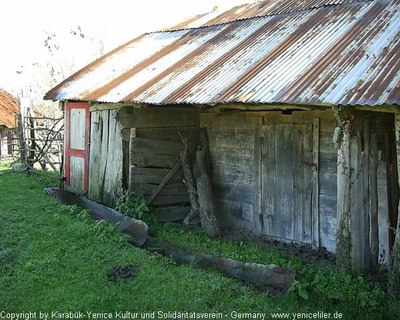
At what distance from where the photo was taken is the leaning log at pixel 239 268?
19.1 ft

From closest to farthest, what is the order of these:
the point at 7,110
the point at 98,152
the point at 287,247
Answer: the point at 287,247 < the point at 98,152 < the point at 7,110

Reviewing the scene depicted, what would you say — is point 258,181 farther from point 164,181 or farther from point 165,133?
point 165,133

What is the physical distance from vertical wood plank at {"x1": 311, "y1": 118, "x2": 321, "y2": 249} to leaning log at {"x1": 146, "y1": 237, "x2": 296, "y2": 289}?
1.86m

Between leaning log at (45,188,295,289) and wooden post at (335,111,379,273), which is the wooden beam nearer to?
leaning log at (45,188,295,289)

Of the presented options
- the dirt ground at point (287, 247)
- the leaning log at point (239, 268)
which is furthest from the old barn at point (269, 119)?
the leaning log at point (239, 268)

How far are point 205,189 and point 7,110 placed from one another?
20449mm

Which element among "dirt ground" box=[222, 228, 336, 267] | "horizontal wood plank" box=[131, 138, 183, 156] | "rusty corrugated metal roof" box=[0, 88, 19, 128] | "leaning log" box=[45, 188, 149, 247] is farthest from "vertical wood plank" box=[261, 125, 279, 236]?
"rusty corrugated metal roof" box=[0, 88, 19, 128]

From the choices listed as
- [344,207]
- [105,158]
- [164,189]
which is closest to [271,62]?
[344,207]

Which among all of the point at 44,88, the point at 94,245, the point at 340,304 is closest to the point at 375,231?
the point at 340,304

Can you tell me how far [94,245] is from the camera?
24.0 feet

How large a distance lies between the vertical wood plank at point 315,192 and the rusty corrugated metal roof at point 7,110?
19.2 metres

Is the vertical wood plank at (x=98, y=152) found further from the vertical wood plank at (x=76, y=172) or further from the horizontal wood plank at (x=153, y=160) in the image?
the horizontal wood plank at (x=153, y=160)

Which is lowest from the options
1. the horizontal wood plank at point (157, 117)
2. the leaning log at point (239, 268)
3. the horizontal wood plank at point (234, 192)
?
the leaning log at point (239, 268)

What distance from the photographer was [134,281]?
6086 mm
